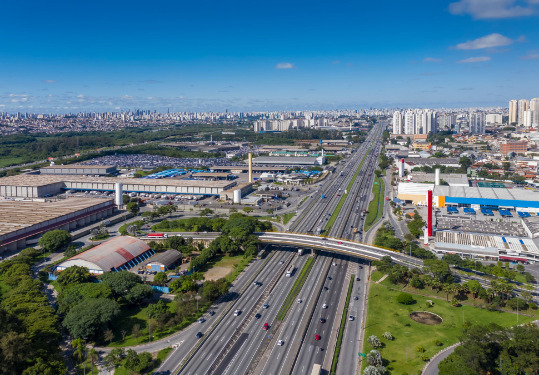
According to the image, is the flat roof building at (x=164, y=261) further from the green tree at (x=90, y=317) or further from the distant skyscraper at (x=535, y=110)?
the distant skyscraper at (x=535, y=110)

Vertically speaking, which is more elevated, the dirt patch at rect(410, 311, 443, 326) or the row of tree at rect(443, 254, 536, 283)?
the row of tree at rect(443, 254, 536, 283)

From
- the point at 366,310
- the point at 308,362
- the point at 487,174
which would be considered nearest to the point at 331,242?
the point at 366,310

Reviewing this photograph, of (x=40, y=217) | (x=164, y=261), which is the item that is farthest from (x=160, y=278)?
(x=40, y=217)

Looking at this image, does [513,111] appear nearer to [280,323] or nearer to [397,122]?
[397,122]

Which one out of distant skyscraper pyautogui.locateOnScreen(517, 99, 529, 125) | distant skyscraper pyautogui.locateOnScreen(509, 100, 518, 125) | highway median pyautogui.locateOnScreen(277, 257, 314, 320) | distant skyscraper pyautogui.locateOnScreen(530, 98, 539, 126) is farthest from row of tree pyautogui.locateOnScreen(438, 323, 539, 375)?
distant skyscraper pyautogui.locateOnScreen(509, 100, 518, 125)

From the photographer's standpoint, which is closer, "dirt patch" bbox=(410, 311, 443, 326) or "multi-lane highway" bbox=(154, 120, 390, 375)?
"multi-lane highway" bbox=(154, 120, 390, 375)

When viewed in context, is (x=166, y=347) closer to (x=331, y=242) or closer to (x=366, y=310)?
(x=366, y=310)

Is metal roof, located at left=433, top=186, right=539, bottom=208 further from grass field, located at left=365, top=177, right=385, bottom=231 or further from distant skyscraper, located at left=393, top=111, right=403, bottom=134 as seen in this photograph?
distant skyscraper, located at left=393, top=111, right=403, bottom=134
